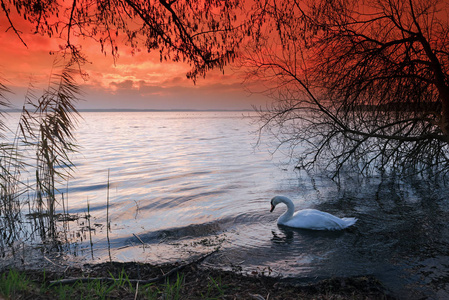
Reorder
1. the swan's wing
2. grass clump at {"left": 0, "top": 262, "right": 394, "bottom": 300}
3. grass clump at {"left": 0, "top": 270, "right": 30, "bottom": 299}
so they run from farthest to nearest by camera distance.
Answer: the swan's wing → grass clump at {"left": 0, "top": 262, "right": 394, "bottom": 300} → grass clump at {"left": 0, "top": 270, "right": 30, "bottom": 299}

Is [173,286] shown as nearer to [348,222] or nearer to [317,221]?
[317,221]

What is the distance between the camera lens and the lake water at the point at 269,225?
21.9 ft

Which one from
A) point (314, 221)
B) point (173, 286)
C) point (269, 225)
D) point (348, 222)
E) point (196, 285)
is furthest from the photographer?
point (269, 225)

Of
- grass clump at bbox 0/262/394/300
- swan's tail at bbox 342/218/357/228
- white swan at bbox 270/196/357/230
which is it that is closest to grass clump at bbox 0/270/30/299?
grass clump at bbox 0/262/394/300

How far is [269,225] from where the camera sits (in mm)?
9609

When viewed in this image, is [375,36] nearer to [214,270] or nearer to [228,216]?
[228,216]

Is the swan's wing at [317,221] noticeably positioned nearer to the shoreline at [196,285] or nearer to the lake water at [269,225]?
the lake water at [269,225]

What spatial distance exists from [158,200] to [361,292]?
825 cm

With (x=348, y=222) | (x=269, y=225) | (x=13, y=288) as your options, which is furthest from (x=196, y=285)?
(x=348, y=222)

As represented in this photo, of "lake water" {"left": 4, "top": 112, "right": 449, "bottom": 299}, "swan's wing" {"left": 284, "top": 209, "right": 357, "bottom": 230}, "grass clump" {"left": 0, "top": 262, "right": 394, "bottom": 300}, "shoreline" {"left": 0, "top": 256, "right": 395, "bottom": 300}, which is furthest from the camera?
"swan's wing" {"left": 284, "top": 209, "right": 357, "bottom": 230}

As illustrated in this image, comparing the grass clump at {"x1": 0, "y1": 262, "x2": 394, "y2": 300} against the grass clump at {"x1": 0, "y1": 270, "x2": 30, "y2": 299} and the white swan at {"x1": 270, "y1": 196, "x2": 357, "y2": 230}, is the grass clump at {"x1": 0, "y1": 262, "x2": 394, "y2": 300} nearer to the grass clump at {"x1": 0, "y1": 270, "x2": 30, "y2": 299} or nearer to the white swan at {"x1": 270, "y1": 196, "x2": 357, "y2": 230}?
the grass clump at {"x1": 0, "y1": 270, "x2": 30, "y2": 299}

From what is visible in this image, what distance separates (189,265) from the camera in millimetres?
6578

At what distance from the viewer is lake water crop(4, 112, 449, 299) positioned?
6676 mm

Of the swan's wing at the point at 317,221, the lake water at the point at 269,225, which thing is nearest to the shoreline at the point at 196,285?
the lake water at the point at 269,225
